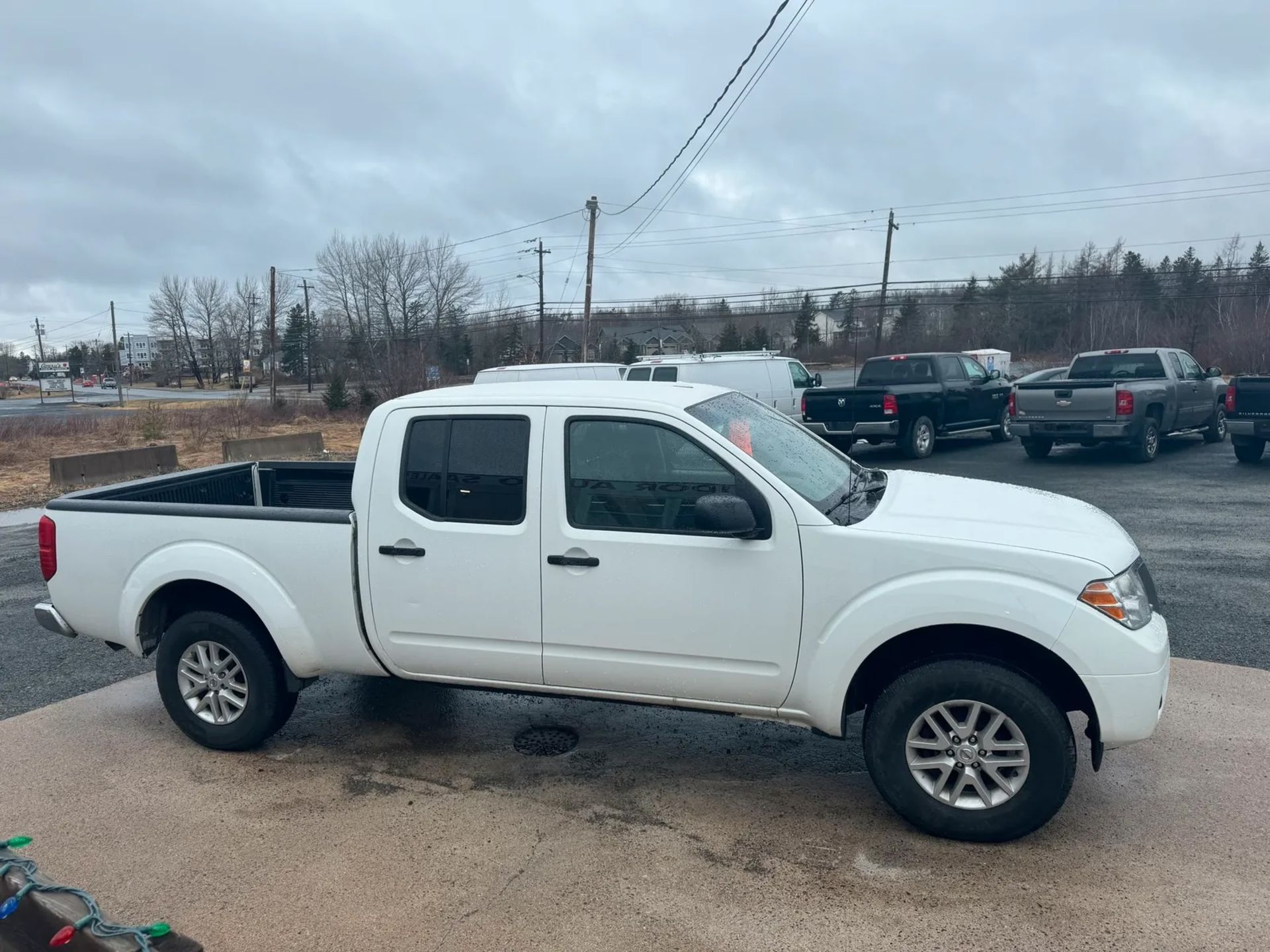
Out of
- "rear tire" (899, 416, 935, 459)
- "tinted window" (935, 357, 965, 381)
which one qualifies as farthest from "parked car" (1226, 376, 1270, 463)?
"tinted window" (935, 357, 965, 381)

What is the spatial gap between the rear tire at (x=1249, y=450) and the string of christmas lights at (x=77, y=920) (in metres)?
16.3

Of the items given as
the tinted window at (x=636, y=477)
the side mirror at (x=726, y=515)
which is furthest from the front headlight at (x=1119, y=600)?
the tinted window at (x=636, y=477)

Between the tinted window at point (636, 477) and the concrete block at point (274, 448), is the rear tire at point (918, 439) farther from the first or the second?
the tinted window at point (636, 477)

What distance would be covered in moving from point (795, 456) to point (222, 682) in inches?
123

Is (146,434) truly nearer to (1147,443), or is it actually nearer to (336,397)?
(336,397)

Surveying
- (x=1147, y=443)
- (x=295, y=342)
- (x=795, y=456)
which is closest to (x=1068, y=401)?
(x=1147, y=443)

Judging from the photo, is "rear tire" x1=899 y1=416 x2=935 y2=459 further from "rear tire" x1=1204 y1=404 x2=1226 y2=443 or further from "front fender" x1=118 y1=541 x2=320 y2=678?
"front fender" x1=118 y1=541 x2=320 y2=678

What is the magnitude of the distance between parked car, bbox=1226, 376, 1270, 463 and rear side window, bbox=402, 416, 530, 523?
43.6ft

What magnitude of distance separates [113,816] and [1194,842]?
457 centimetres

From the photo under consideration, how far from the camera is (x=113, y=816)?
13.6 feet

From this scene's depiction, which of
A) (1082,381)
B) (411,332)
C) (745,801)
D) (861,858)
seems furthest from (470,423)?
(411,332)

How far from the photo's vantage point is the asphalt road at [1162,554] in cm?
619

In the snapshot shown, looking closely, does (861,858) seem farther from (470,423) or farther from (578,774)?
(470,423)

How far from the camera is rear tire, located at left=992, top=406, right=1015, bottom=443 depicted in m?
19.9
